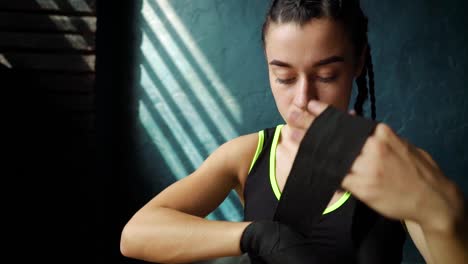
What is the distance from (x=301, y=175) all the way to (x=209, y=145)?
2.29 m

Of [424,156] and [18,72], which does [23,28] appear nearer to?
[18,72]

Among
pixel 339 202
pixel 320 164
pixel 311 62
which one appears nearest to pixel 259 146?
pixel 339 202

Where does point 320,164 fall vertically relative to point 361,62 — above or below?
below

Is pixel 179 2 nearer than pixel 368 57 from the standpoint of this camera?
No

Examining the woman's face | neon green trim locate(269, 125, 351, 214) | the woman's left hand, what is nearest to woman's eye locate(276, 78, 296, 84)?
the woman's face

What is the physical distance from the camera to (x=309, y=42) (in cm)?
98

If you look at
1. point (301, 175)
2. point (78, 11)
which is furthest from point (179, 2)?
point (301, 175)

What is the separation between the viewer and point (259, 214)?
126 centimetres

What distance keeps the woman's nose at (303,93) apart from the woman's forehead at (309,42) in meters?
0.05

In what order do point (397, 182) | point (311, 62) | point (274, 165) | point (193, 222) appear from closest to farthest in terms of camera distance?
point (397, 182)
point (311, 62)
point (193, 222)
point (274, 165)

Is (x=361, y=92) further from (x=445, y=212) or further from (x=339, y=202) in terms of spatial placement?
(x=445, y=212)

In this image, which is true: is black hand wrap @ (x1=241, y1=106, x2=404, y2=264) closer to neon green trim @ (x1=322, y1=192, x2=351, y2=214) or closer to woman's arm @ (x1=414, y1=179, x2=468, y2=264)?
woman's arm @ (x1=414, y1=179, x2=468, y2=264)

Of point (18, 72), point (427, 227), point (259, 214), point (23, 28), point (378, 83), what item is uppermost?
point (23, 28)

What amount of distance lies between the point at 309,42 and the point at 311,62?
0.15 feet
